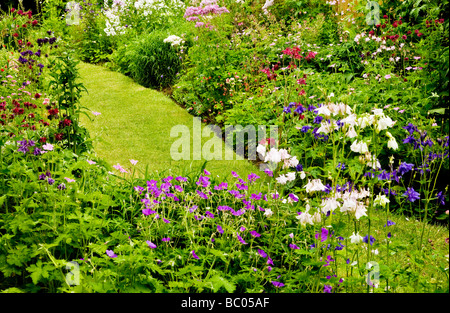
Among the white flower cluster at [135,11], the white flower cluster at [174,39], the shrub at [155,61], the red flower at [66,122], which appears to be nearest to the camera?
the red flower at [66,122]

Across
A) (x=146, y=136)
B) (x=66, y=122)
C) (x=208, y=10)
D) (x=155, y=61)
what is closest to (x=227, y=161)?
(x=146, y=136)

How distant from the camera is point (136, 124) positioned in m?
5.88

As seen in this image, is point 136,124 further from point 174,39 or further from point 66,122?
point 66,122

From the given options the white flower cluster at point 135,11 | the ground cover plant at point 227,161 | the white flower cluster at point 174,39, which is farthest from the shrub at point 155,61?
the white flower cluster at point 135,11

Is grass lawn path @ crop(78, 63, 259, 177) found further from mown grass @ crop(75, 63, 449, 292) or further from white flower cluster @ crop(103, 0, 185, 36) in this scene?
white flower cluster @ crop(103, 0, 185, 36)

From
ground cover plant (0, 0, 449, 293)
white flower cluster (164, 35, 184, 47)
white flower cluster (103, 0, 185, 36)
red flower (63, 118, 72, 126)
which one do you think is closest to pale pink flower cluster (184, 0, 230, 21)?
ground cover plant (0, 0, 449, 293)

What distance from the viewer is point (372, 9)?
6.24m

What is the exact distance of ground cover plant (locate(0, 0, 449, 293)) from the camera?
2088 mm

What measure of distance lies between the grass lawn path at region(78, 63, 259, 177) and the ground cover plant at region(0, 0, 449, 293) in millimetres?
37

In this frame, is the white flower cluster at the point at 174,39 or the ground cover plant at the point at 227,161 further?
the white flower cluster at the point at 174,39

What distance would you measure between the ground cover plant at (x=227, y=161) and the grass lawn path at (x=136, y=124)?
37mm

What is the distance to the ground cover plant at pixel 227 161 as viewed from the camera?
6.85 ft

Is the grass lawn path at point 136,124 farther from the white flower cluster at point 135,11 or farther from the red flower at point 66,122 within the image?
the white flower cluster at point 135,11
